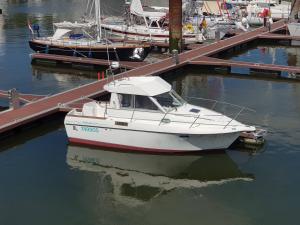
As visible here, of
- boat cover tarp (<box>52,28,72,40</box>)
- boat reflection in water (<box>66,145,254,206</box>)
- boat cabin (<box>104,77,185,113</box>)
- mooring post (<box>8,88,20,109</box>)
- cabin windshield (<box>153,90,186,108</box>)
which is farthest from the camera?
boat cover tarp (<box>52,28,72,40</box>)

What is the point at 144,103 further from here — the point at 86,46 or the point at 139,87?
the point at 86,46

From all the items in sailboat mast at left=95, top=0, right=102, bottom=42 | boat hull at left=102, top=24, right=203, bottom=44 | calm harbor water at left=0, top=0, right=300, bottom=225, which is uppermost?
sailboat mast at left=95, top=0, right=102, bottom=42

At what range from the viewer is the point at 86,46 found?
1515 inches

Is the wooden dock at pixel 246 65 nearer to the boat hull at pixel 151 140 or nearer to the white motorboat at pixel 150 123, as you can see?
the white motorboat at pixel 150 123

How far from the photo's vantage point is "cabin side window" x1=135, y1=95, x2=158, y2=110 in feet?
63.5

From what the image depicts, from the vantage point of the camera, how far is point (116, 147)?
783 inches

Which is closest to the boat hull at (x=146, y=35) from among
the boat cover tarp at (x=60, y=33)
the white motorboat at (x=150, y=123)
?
the boat cover tarp at (x=60, y=33)

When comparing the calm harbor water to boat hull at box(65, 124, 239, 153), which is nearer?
the calm harbor water

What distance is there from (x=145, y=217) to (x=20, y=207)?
4.14m

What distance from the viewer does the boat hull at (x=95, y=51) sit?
37.3 m

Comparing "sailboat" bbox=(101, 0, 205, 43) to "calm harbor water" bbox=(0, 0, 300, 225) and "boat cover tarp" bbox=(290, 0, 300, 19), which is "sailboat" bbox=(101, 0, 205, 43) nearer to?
"boat cover tarp" bbox=(290, 0, 300, 19)

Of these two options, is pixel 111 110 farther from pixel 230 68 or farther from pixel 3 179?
pixel 230 68

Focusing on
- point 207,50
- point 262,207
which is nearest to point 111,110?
point 262,207

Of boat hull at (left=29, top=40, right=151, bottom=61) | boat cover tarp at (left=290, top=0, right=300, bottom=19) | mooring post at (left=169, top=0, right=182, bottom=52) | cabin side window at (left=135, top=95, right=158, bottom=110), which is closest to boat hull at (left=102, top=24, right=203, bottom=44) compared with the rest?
mooring post at (left=169, top=0, right=182, bottom=52)
